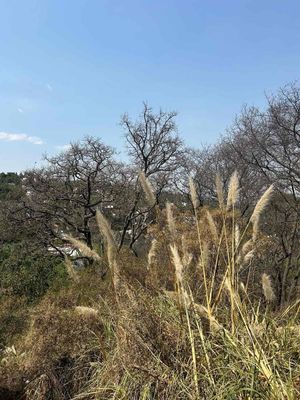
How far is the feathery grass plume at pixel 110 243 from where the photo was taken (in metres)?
3.78

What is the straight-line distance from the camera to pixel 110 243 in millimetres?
3822

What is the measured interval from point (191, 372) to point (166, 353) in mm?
328

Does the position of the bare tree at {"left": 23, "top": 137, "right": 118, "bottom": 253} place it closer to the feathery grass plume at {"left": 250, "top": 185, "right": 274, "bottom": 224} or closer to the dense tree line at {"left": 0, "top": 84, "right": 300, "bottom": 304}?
the dense tree line at {"left": 0, "top": 84, "right": 300, "bottom": 304}

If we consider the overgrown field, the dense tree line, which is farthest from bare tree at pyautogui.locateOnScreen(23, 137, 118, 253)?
the overgrown field

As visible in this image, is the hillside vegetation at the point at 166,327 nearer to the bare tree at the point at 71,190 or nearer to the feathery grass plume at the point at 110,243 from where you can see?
the feathery grass plume at the point at 110,243

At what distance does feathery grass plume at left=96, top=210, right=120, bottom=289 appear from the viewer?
3.78 meters

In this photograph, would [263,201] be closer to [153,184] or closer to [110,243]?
[110,243]

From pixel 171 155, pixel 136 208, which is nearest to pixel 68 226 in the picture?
pixel 136 208

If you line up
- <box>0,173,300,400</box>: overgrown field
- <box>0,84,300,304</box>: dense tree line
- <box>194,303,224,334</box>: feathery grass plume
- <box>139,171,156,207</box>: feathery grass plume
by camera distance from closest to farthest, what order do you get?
<box>0,173,300,400</box>: overgrown field → <box>194,303,224,334</box>: feathery grass plume → <box>139,171,156,207</box>: feathery grass plume → <box>0,84,300,304</box>: dense tree line

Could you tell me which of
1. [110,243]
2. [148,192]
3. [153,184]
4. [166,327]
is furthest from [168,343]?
[153,184]

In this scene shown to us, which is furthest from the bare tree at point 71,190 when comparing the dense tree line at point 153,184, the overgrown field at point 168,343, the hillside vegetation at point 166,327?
the overgrown field at point 168,343

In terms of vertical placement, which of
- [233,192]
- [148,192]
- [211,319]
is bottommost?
[211,319]

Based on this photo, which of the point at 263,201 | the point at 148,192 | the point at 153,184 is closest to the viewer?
the point at 263,201

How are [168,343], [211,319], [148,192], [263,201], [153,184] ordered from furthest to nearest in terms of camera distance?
[153,184]
[148,192]
[263,201]
[168,343]
[211,319]
